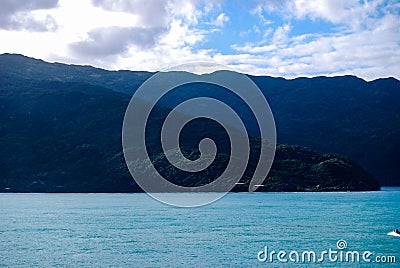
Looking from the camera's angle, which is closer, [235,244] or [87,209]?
[235,244]

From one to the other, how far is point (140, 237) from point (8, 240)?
15252 mm

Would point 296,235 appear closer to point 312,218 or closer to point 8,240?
point 312,218

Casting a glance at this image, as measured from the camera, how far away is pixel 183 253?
62.9m

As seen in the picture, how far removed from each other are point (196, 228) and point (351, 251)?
2816 centimetres

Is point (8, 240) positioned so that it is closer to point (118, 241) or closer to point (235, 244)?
point (118, 241)

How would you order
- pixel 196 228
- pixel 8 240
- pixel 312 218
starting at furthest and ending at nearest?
pixel 312 218 < pixel 196 228 < pixel 8 240

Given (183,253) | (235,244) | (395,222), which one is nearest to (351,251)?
(235,244)

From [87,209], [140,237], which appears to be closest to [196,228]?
[140,237]

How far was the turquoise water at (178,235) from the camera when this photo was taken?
59.9m

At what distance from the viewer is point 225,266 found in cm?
5550

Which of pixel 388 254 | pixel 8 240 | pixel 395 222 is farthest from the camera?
pixel 395 222

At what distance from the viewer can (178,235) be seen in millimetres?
78250

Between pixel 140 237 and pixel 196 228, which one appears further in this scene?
pixel 196 228

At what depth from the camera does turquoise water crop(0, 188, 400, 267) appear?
197ft
